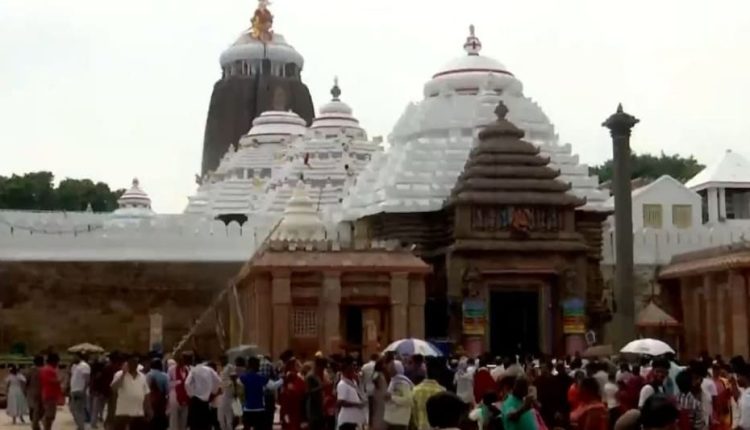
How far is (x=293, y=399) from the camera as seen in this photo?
15430mm

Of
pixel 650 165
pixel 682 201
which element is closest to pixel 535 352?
pixel 682 201

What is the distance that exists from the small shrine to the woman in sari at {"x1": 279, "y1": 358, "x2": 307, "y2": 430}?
40.3 feet

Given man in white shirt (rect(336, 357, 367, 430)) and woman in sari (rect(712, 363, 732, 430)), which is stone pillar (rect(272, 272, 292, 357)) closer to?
man in white shirt (rect(336, 357, 367, 430))

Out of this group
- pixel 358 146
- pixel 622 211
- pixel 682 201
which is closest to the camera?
pixel 622 211

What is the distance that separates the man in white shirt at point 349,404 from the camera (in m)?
13.9

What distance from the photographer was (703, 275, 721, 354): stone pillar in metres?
32.9

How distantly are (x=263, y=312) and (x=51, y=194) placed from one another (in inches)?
2443

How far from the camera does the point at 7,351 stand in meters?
35.6

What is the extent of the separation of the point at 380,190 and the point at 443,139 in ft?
8.47

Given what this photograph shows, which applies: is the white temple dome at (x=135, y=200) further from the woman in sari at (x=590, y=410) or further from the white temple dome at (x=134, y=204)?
the woman in sari at (x=590, y=410)

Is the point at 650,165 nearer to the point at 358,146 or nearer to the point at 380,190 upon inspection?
the point at 358,146

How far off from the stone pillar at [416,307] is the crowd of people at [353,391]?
9.82 metres

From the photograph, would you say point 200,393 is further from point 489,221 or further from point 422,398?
point 489,221

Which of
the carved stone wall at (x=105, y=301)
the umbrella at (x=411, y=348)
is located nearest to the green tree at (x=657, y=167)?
the carved stone wall at (x=105, y=301)
